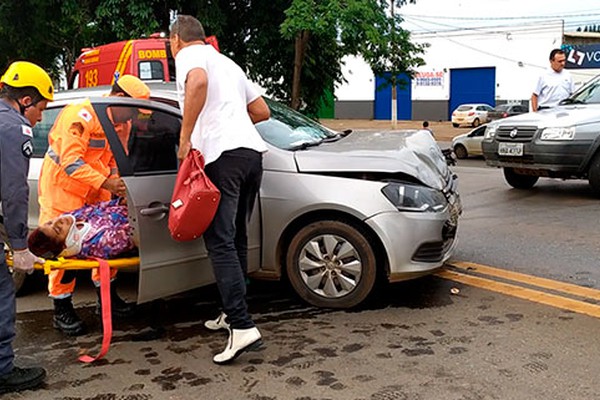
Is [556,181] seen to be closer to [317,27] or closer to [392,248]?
[317,27]

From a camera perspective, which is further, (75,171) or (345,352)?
(75,171)

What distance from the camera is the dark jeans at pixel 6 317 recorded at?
10.7 ft

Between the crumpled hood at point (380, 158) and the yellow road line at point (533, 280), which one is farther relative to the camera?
the yellow road line at point (533, 280)

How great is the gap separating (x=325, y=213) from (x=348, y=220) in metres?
0.17

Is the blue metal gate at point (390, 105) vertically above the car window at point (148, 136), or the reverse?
the blue metal gate at point (390, 105)

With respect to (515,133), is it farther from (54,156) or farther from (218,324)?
(54,156)

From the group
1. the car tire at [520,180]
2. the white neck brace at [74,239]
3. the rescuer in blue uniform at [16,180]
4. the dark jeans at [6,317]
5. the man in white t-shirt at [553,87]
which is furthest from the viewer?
the car tire at [520,180]

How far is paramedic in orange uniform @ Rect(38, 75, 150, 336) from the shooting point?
13.1ft

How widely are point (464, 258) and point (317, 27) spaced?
6533 mm

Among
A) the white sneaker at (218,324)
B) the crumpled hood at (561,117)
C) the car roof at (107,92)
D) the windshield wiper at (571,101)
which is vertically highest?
the car roof at (107,92)

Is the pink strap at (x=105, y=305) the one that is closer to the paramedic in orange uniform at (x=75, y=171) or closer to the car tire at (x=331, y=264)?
the paramedic in orange uniform at (x=75, y=171)

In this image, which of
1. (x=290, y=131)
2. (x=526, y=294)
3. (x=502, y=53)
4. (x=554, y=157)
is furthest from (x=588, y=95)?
(x=502, y=53)

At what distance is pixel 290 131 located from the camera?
5.01 meters

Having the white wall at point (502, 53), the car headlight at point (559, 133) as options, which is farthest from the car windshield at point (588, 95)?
the white wall at point (502, 53)
